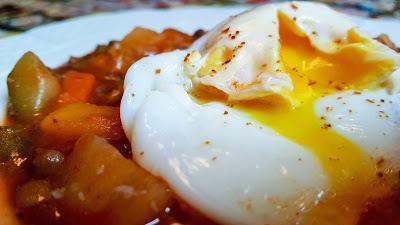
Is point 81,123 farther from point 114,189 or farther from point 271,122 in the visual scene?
point 271,122

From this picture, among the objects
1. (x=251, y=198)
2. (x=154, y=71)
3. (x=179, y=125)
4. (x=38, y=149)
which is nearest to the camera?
(x=251, y=198)

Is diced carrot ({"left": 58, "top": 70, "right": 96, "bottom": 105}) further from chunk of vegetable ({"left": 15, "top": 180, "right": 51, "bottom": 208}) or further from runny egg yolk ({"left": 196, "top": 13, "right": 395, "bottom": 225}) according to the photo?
runny egg yolk ({"left": 196, "top": 13, "right": 395, "bottom": 225})

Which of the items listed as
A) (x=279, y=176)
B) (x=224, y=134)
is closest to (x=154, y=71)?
(x=224, y=134)

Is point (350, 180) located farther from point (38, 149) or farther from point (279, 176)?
point (38, 149)

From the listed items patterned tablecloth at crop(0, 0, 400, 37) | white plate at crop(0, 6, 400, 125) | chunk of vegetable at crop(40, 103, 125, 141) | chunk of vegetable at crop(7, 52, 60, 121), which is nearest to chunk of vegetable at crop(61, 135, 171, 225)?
chunk of vegetable at crop(40, 103, 125, 141)

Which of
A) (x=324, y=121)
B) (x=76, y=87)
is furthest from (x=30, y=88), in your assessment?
(x=324, y=121)

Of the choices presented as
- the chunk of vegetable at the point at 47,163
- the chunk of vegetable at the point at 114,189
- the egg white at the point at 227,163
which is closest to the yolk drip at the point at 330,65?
the egg white at the point at 227,163
